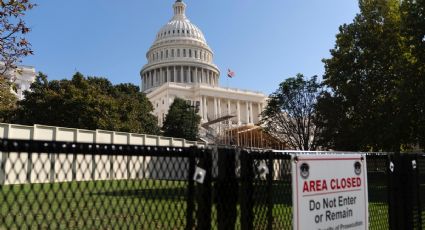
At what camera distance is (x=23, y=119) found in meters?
43.9

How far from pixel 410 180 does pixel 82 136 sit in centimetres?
2313

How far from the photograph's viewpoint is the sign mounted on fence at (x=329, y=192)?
393 centimetres

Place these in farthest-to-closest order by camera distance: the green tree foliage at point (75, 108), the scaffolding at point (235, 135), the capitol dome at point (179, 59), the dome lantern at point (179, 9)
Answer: the dome lantern at point (179, 9)
the capitol dome at point (179, 59)
the scaffolding at point (235, 135)
the green tree foliage at point (75, 108)

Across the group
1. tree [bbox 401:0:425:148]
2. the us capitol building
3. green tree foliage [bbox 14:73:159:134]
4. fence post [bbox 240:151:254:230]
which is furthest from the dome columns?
fence post [bbox 240:151:254:230]

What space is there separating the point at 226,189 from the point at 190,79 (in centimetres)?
11391

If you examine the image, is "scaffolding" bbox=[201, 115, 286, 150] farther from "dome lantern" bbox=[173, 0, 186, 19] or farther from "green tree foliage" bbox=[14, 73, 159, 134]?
"dome lantern" bbox=[173, 0, 186, 19]

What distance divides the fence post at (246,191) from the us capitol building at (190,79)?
96371mm

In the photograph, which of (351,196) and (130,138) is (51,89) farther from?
(351,196)

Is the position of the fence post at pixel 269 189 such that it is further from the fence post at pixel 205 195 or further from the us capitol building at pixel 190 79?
the us capitol building at pixel 190 79

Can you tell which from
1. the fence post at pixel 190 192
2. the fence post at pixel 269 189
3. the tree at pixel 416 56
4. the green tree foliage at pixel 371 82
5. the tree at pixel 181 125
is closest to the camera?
the fence post at pixel 190 192

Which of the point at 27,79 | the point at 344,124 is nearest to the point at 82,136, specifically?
the point at 344,124

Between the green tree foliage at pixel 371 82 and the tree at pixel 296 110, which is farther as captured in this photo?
the tree at pixel 296 110

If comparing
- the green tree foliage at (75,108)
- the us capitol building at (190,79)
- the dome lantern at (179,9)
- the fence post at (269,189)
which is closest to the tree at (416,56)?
the fence post at (269,189)

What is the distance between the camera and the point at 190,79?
117m
